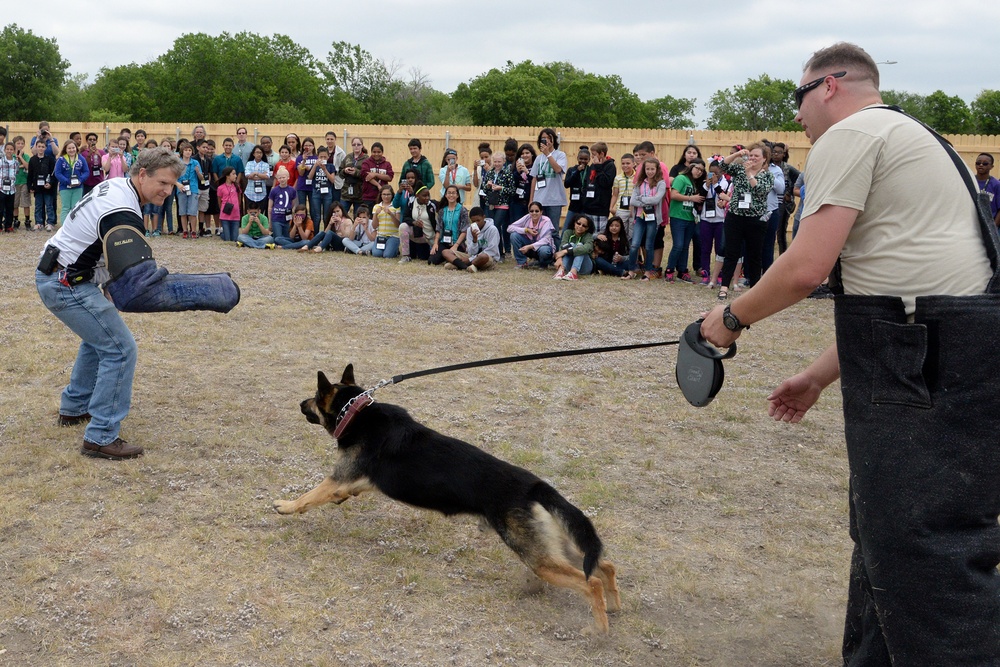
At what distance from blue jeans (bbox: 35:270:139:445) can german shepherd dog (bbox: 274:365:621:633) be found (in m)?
1.31

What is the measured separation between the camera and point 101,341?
500cm

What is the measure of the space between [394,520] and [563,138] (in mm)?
16804

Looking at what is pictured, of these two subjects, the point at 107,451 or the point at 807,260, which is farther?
the point at 107,451

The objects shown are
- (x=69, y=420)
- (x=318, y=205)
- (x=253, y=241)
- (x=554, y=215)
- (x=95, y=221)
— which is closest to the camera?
(x=95, y=221)

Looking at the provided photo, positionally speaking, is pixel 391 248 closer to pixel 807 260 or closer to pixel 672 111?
pixel 807 260

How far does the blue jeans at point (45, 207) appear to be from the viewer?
16.1 metres

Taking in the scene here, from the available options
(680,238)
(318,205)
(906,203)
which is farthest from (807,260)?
(318,205)

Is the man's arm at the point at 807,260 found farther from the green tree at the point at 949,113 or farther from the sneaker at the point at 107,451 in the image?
the green tree at the point at 949,113

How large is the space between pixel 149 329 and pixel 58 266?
3634 millimetres

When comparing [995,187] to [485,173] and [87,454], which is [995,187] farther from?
[87,454]

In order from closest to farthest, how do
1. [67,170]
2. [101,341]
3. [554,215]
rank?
1. [101,341]
2. [554,215]
3. [67,170]

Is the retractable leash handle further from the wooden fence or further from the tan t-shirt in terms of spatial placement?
the wooden fence

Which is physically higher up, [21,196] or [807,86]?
[807,86]

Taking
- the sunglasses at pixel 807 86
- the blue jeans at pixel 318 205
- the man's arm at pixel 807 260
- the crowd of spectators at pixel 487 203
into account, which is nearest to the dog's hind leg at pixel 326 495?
the man's arm at pixel 807 260
